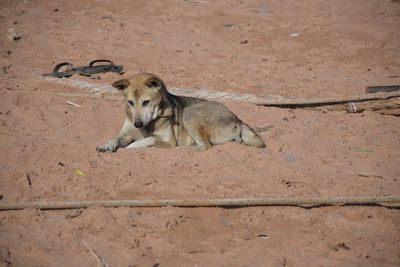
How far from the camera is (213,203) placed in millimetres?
5172

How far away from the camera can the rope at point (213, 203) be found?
16.4ft

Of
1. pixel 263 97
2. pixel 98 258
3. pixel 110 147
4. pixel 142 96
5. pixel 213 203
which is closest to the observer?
pixel 98 258

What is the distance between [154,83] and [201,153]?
117cm

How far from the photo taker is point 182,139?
7453mm

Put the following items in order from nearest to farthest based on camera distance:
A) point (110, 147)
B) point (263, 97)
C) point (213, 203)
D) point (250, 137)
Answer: point (213, 203) < point (110, 147) < point (250, 137) < point (263, 97)

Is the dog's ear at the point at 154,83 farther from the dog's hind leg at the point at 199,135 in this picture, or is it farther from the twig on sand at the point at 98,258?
the twig on sand at the point at 98,258

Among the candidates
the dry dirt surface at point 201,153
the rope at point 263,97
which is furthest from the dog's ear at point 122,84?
the rope at point 263,97

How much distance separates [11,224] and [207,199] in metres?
1.77

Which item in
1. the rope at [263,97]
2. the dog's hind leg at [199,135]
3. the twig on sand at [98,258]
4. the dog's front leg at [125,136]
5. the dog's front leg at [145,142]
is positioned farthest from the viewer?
the rope at [263,97]

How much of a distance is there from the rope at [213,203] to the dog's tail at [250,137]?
1.73 metres

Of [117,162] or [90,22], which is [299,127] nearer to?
[117,162]

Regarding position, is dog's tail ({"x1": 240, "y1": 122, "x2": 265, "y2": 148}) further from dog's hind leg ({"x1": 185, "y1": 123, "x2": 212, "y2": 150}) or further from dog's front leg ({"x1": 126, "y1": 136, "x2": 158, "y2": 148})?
dog's front leg ({"x1": 126, "y1": 136, "x2": 158, "y2": 148})

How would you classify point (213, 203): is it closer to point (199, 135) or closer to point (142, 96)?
point (199, 135)

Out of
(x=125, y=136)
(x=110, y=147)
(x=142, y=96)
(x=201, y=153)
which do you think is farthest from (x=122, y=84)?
(x=201, y=153)
